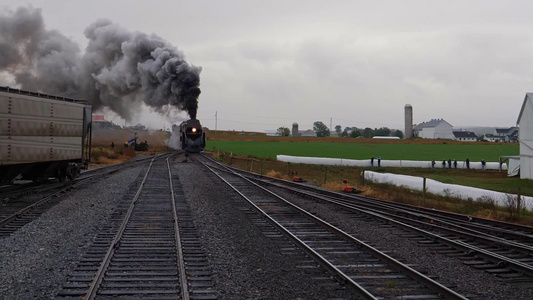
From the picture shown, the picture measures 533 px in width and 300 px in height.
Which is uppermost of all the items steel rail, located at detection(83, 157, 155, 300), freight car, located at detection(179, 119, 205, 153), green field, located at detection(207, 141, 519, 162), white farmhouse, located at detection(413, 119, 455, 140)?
white farmhouse, located at detection(413, 119, 455, 140)

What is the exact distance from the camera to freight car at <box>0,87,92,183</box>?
15.2 meters

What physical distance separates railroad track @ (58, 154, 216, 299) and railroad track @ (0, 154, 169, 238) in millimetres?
2183

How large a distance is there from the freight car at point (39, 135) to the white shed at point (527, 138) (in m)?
28.8

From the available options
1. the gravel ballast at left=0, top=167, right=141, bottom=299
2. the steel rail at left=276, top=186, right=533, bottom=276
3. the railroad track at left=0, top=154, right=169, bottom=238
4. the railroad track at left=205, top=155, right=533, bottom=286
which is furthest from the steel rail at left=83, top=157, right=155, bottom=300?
the steel rail at left=276, top=186, right=533, bottom=276

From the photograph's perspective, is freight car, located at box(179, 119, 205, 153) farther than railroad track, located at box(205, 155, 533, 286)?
Yes

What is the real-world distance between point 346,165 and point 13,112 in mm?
34746

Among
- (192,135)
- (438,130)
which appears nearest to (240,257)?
(192,135)

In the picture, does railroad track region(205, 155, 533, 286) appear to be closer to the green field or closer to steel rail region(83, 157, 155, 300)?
steel rail region(83, 157, 155, 300)

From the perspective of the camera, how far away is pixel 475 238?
1019 cm

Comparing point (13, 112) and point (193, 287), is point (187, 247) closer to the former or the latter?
point (193, 287)

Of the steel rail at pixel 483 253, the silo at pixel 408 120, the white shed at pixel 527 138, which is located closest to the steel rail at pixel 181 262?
the steel rail at pixel 483 253

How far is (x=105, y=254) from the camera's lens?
27.2 feet

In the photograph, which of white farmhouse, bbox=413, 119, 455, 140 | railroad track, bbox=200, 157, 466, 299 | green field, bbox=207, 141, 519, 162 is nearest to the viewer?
railroad track, bbox=200, 157, 466, 299

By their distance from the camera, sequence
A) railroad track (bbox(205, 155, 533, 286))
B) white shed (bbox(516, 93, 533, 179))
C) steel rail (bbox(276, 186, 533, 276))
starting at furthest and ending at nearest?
white shed (bbox(516, 93, 533, 179)) < railroad track (bbox(205, 155, 533, 286)) < steel rail (bbox(276, 186, 533, 276))
